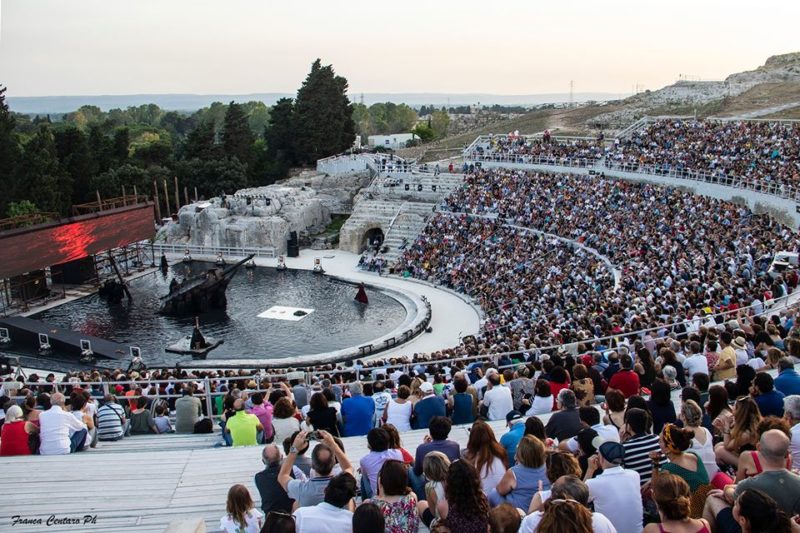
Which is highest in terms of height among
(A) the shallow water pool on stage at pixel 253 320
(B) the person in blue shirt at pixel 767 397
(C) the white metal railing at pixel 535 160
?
(C) the white metal railing at pixel 535 160

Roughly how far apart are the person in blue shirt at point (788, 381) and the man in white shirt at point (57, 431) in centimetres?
917

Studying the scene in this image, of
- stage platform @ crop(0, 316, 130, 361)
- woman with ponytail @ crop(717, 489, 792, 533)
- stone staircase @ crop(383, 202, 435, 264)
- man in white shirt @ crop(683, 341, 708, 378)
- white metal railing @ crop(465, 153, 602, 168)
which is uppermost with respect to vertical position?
white metal railing @ crop(465, 153, 602, 168)

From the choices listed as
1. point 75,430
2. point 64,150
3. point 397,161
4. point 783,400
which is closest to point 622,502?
point 783,400

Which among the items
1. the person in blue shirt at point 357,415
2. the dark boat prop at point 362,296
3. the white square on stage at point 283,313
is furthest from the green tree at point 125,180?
the person in blue shirt at point 357,415

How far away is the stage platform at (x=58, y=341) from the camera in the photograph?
2498 centimetres

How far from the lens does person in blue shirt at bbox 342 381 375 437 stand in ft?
31.9

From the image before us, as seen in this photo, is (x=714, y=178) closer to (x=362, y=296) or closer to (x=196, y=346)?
(x=362, y=296)

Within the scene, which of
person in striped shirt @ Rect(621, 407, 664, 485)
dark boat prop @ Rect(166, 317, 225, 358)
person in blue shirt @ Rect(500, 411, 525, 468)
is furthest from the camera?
dark boat prop @ Rect(166, 317, 225, 358)

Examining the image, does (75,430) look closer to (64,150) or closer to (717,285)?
(717,285)

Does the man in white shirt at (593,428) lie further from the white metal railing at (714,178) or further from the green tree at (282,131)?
the green tree at (282,131)

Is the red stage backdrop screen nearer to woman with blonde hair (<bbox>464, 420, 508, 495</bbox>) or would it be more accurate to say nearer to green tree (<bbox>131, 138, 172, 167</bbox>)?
woman with blonde hair (<bbox>464, 420, 508, 495</bbox>)

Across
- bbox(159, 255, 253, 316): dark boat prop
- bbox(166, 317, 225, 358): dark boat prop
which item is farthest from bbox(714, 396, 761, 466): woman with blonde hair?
bbox(159, 255, 253, 316): dark boat prop

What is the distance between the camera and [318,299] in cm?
3266

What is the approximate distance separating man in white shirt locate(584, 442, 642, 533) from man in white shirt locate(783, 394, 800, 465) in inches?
76.7
